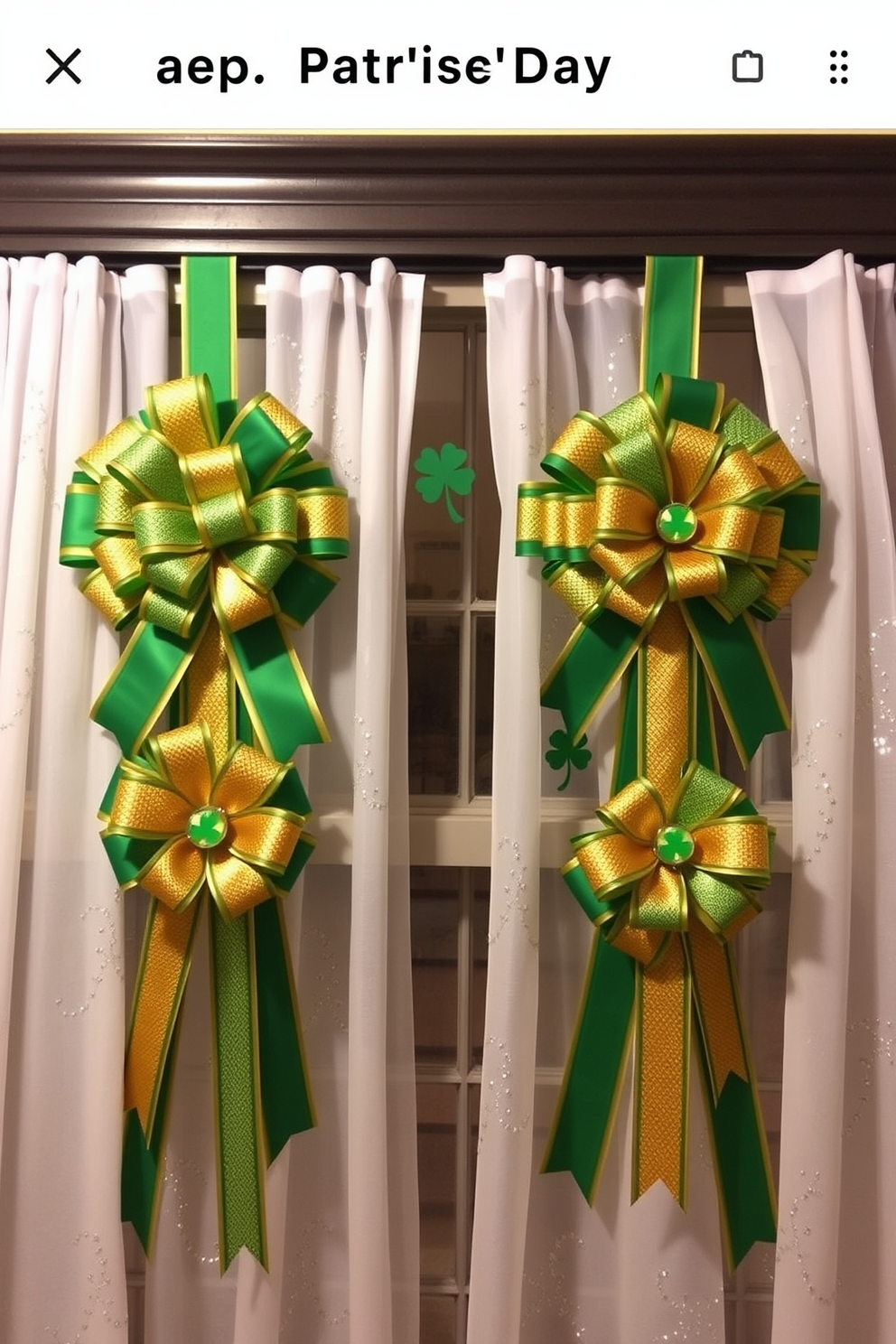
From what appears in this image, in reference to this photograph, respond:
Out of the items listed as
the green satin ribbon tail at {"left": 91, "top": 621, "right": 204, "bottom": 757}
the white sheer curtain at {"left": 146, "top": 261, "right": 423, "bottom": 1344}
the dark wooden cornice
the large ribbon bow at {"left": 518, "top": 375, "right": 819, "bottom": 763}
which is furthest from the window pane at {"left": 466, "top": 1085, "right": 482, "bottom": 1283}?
the dark wooden cornice

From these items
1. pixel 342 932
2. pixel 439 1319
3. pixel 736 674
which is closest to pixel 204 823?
pixel 342 932

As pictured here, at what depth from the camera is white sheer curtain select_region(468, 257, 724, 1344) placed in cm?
114

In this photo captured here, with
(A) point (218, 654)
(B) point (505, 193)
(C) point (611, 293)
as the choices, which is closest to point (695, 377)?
(C) point (611, 293)

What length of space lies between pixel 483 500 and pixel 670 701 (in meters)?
0.41

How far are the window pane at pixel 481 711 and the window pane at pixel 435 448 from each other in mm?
85

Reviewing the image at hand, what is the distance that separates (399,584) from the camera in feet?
4.03

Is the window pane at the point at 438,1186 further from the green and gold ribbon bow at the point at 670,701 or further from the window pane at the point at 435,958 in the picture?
the green and gold ribbon bow at the point at 670,701

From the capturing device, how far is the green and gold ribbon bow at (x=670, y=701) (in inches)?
44.1

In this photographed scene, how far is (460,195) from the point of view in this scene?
1.20 m
